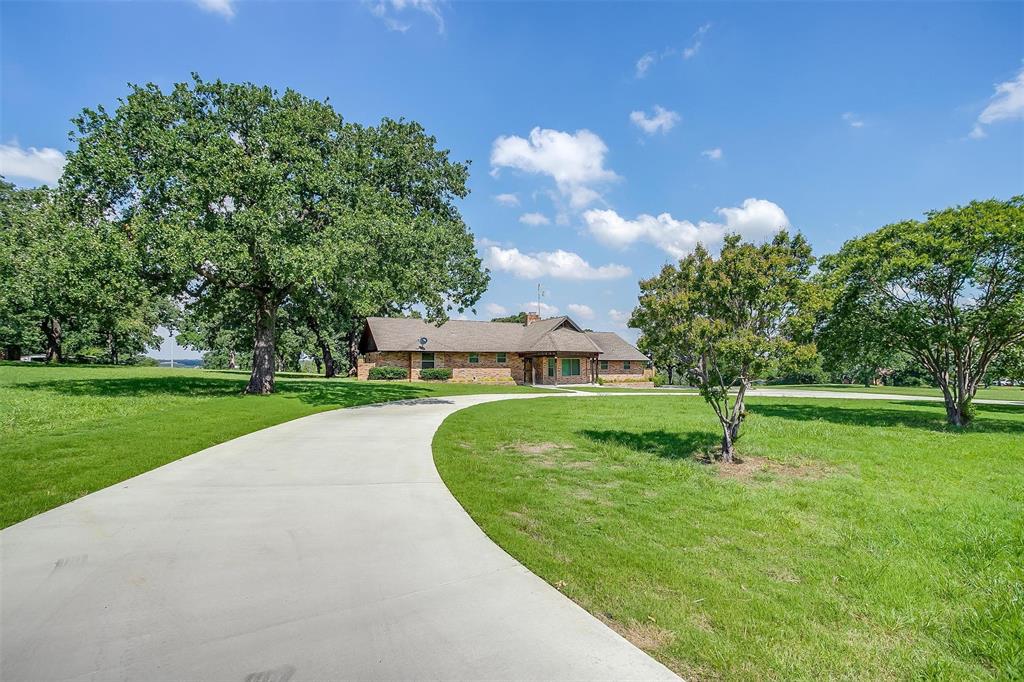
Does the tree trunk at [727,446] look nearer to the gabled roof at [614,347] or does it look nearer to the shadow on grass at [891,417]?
the shadow on grass at [891,417]

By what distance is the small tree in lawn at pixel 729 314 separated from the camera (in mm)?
7750

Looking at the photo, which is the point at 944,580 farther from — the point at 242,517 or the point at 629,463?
the point at 242,517

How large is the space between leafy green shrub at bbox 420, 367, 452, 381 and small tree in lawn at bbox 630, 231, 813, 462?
27.7 meters

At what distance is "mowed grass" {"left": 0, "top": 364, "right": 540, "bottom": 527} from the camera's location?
6055 mm

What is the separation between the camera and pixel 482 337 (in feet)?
127

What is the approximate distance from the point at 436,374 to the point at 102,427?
25.3 metres

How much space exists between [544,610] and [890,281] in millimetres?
16590

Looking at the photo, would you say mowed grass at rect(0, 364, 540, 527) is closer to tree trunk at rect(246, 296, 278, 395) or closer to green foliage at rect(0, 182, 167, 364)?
tree trunk at rect(246, 296, 278, 395)

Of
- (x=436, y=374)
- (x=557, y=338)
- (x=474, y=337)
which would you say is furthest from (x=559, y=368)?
(x=436, y=374)

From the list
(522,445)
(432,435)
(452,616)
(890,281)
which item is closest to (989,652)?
(452,616)

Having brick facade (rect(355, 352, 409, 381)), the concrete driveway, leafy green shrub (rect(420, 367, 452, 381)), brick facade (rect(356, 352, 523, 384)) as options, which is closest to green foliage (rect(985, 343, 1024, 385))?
the concrete driveway

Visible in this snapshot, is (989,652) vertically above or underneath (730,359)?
underneath

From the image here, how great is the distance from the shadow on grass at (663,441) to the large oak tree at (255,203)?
1067 cm

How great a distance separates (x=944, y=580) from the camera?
400 centimetres
